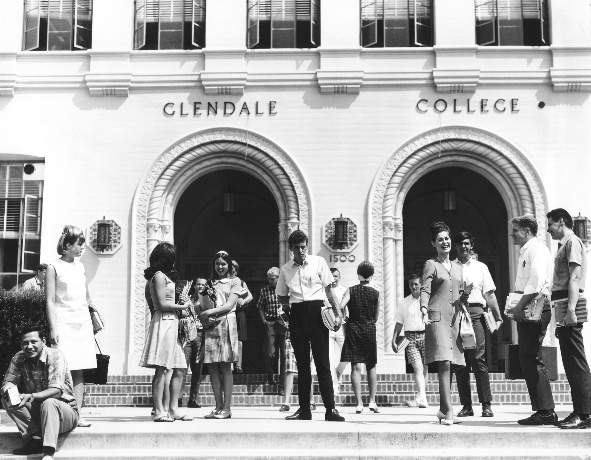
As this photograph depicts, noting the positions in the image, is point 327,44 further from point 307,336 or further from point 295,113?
point 307,336

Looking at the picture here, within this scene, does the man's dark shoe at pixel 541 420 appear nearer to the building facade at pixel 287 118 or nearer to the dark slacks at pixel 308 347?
the dark slacks at pixel 308 347

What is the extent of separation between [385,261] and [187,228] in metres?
5.57

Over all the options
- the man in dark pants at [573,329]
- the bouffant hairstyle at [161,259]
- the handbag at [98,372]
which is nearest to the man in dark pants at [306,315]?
the bouffant hairstyle at [161,259]

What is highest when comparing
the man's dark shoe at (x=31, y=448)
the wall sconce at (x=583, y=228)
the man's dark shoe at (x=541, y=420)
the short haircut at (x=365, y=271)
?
the wall sconce at (x=583, y=228)

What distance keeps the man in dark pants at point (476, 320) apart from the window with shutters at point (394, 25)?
7439 mm

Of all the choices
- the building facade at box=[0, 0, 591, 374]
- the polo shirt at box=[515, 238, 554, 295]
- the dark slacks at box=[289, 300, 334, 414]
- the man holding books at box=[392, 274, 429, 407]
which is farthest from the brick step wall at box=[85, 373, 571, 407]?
the polo shirt at box=[515, 238, 554, 295]

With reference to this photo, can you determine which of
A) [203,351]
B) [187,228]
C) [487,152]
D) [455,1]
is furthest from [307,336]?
[187,228]

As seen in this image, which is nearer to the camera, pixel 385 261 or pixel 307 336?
pixel 307 336

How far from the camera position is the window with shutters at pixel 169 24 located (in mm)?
16781

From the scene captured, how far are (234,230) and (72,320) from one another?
1165 cm

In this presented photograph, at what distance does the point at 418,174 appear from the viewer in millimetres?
16312

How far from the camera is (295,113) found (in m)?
16.3

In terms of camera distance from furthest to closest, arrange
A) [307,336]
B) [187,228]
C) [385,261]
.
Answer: [187,228] → [385,261] → [307,336]

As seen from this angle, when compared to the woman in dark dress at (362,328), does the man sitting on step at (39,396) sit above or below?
below
